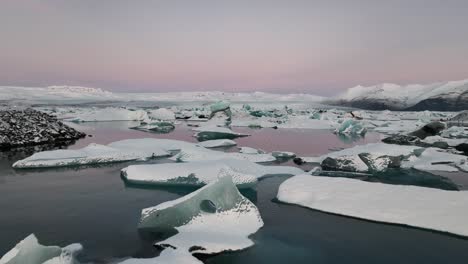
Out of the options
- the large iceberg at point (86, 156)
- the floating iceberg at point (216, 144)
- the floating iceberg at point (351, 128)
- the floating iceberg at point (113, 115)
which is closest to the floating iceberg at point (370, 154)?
the floating iceberg at point (216, 144)

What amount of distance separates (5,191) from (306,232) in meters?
5.30

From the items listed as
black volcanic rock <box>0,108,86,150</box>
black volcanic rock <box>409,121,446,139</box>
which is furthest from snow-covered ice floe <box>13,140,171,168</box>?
black volcanic rock <box>409,121,446,139</box>

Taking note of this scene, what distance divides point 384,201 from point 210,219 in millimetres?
2690

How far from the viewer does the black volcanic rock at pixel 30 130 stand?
12.4m

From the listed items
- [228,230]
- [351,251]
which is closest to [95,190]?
[228,230]

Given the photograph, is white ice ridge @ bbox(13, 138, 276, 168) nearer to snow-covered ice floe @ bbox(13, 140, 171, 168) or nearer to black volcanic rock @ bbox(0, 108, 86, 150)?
snow-covered ice floe @ bbox(13, 140, 171, 168)

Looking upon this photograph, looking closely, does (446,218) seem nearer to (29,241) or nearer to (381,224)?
(381,224)

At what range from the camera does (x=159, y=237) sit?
14.2 feet

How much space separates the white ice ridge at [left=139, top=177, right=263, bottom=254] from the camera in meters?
4.09

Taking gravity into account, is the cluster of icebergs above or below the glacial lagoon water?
above

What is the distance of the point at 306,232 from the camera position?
4.58 meters

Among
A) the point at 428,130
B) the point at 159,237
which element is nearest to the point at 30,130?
the point at 159,237

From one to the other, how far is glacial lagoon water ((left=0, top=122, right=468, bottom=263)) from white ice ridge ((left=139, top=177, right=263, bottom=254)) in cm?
17

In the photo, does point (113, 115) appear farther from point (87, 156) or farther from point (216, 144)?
point (87, 156)
